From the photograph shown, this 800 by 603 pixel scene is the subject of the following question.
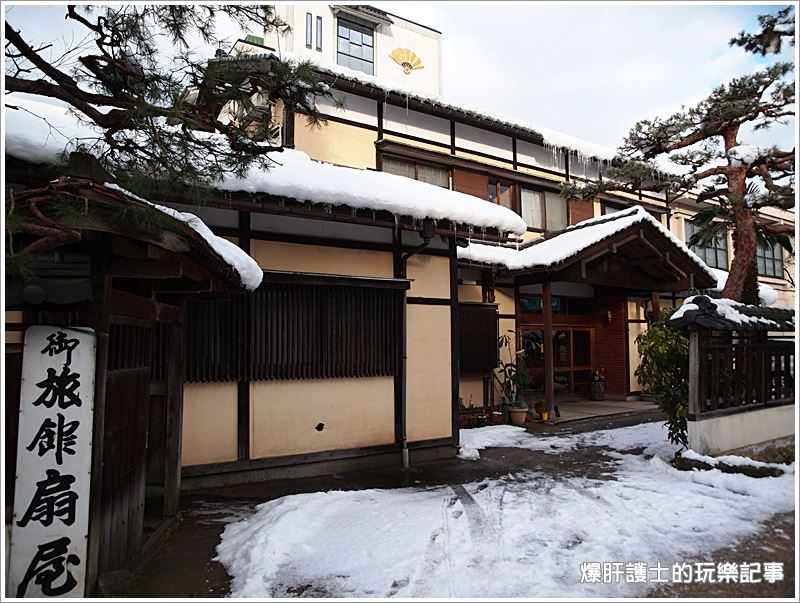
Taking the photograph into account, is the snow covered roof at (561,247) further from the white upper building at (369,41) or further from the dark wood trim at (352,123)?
the white upper building at (369,41)

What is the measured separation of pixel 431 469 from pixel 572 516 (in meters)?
2.62

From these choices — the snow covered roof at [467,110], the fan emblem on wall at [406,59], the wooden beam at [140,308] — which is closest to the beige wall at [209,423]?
the wooden beam at [140,308]

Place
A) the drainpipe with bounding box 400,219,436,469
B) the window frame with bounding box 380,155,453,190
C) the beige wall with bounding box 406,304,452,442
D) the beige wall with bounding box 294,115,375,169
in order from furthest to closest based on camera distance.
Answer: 1. the window frame with bounding box 380,155,453,190
2. the beige wall with bounding box 294,115,375,169
3. the beige wall with bounding box 406,304,452,442
4. the drainpipe with bounding box 400,219,436,469

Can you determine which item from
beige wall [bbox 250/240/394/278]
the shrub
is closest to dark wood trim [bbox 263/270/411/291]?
beige wall [bbox 250/240/394/278]

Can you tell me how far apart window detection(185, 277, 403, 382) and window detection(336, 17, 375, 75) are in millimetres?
14897

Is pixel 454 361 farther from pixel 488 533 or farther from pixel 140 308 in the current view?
pixel 140 308

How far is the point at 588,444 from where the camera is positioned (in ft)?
28.9

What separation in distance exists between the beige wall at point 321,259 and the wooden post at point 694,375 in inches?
165

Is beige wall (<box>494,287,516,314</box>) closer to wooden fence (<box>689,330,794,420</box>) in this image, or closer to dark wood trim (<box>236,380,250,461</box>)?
Answer: wooden fence (<box>689,330,794,420</box>)

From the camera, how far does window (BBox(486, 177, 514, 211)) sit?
43.3 ft

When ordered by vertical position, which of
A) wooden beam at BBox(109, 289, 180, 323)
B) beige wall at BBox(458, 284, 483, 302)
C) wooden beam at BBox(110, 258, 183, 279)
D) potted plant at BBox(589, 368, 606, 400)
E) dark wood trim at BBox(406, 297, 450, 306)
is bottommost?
potted plant at BBox(589, 368, 606, 400)

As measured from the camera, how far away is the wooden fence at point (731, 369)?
20.7 ft

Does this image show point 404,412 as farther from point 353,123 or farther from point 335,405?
point 353,123

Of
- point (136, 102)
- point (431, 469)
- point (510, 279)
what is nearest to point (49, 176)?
point (136, 102)
